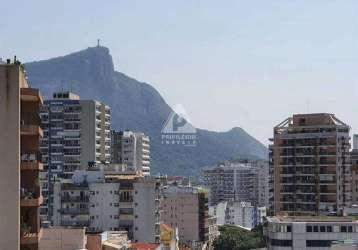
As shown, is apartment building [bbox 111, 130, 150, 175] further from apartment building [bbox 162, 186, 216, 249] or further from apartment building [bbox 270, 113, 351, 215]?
apartment building [bbox 270, 113, 351, 215]

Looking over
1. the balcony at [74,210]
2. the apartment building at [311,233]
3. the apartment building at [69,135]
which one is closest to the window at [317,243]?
the apartment building at [311,233]

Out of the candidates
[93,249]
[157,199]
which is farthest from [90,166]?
[93,249]

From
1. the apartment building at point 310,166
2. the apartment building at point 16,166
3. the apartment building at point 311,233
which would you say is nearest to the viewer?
the apartment building at point 16,166

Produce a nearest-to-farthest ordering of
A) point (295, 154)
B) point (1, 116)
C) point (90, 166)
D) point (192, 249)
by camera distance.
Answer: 1. point (1, 116)
2. point (90, 166)
3. point (295, 154)
4. point (192, 249)

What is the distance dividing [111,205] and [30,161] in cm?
4766

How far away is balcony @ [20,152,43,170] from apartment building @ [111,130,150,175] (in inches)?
5449

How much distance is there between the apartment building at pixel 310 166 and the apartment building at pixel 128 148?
7595cm

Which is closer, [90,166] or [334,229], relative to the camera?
[334,229]

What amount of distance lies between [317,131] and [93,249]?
172ft

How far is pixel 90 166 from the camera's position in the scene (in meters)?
82.9

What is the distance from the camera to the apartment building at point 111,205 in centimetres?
7044

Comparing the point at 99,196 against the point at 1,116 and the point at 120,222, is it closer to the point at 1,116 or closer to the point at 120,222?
the point at 120,222

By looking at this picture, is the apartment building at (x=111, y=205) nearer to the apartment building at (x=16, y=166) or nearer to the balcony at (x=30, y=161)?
the balcony at (x=30, y=161)

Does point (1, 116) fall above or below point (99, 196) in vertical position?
above
